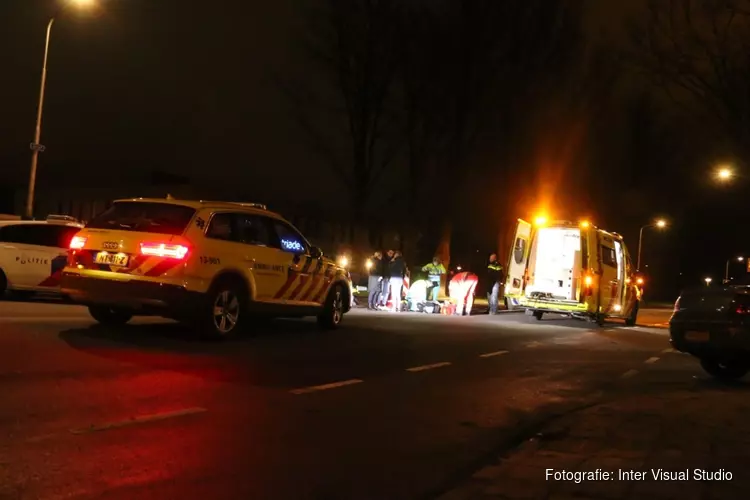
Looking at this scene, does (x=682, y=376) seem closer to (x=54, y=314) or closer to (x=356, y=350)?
(x=356, y=350)

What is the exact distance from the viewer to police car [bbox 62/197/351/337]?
9.81 m

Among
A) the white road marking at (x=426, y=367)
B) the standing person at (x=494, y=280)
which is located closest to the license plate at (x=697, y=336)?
the white road marking at (x=426, y=367)

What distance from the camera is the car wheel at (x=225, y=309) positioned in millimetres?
10266

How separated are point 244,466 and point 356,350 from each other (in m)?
5.89

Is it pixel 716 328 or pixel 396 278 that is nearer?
pixel 716 328

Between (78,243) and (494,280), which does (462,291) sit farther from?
(78,243)

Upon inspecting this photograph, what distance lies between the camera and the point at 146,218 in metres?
10.3

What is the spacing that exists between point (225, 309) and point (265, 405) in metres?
3.73

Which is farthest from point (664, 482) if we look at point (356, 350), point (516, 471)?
point (356, 350)

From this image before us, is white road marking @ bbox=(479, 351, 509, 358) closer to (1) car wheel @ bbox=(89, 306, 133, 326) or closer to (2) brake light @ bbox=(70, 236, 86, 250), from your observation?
(1) car wheel @ bbox=(89, 306, 133, 326)

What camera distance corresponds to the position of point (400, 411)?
7.24 m

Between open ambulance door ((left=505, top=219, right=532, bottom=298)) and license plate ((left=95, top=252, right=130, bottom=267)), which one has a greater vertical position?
open ambulance door ((left=505, top=219, right=532, bottom=298))

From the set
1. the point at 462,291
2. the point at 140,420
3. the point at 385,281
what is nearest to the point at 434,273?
the point at 462,291

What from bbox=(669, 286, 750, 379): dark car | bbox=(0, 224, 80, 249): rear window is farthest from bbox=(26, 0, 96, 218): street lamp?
bbox=(669, 286, 750, 379): dark car
